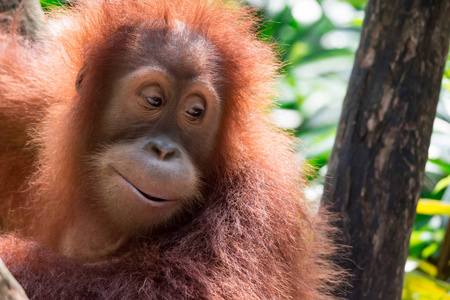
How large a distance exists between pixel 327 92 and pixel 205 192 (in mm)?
3023

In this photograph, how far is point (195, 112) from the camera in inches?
88.6

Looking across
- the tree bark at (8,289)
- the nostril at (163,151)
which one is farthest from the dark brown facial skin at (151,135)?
the tree bark at (8,289)

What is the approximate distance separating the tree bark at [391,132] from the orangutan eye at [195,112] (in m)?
0.72

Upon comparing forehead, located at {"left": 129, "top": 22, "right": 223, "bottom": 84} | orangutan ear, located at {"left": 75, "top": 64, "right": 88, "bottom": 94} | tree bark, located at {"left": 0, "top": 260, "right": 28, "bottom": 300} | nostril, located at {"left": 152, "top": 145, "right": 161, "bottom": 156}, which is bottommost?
tree bark, located at {"left": 0, "top": 260, "right": 28, "bottom": 300}

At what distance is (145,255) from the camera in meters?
2.09

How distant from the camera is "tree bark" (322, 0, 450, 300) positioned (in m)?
2.37

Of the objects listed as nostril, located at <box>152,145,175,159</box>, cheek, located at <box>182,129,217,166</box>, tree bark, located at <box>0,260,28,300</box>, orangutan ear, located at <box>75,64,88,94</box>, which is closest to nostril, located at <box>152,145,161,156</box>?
nostril, located at <box>152,145,175,159</box>

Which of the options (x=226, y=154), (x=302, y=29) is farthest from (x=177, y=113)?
(x=302, y=29)

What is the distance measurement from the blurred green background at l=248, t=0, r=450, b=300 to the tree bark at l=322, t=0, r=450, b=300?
1410 millimetres

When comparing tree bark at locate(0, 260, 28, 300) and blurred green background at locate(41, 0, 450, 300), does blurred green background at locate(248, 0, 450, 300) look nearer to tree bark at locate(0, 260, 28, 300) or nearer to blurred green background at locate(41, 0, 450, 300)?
blurred green background at locate(41, 0, 450, 300)

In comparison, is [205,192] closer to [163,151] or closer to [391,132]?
[163,151]

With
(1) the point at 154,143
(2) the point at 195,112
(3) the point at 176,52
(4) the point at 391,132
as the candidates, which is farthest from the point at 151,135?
(4) the point at 391,132

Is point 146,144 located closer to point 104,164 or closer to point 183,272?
point 104,164

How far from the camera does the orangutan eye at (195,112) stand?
2230 mm
